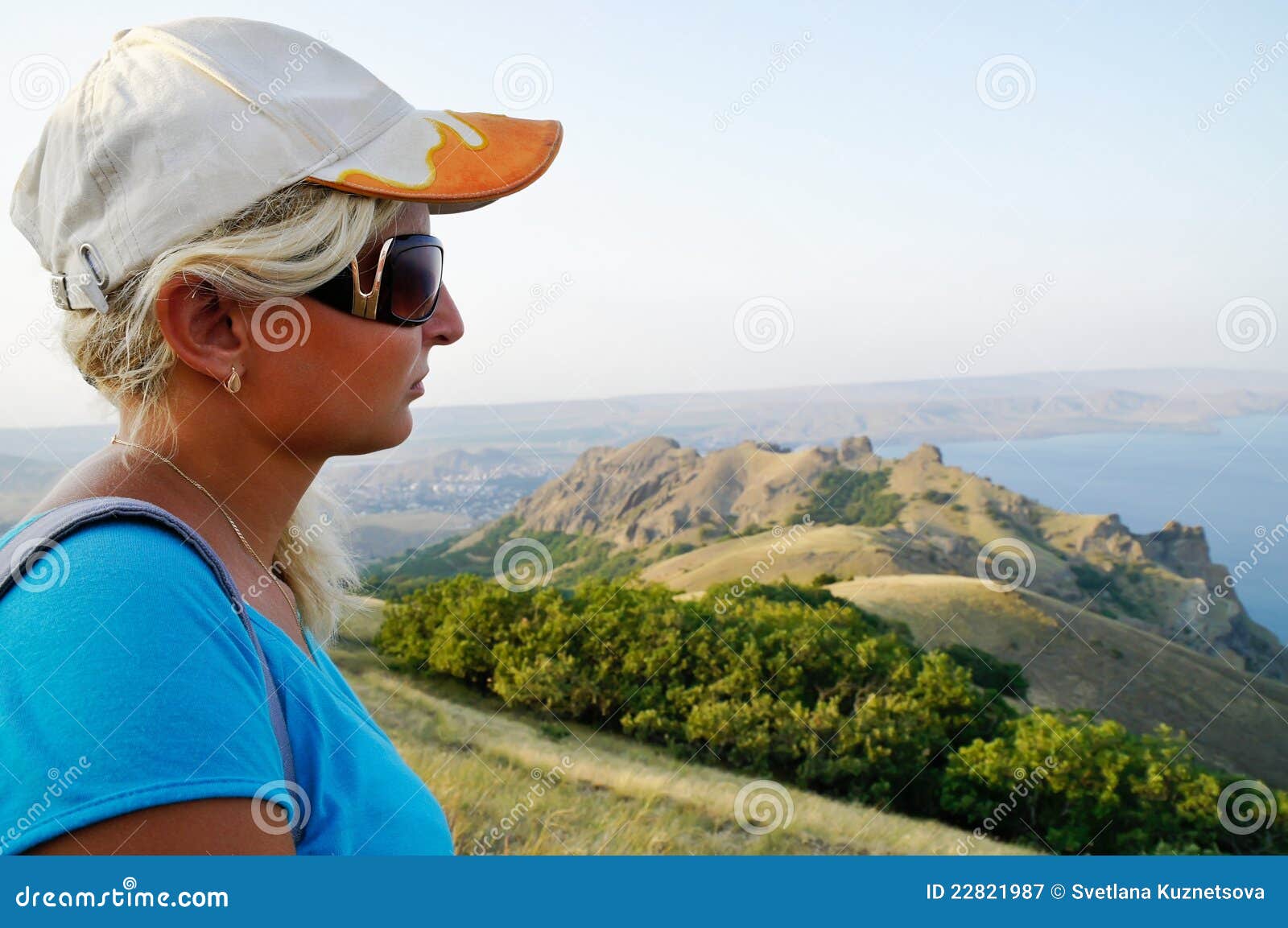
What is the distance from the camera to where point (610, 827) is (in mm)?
6184

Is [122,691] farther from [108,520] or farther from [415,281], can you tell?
[415,281]

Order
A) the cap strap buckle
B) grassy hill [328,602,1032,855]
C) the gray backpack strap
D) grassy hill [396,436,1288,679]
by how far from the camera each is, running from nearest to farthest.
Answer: the gray backpack strap
the cap strap buckle
grassy hill [328,602,1032,855]
grassy hill [396,436,1288,679]

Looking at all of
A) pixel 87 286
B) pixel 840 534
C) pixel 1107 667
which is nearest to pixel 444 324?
pixel 87 286

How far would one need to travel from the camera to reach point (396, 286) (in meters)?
1.68

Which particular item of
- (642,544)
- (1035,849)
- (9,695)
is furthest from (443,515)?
(9,695)

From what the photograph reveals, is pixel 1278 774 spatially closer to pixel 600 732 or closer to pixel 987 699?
pixel 987 699

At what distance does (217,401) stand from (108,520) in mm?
395

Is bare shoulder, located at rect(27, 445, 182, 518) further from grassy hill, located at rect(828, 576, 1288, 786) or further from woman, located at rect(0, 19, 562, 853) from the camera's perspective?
grassy hill, located at rect(828, 576, 1288, 786)

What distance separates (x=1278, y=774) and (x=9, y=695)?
11.0 m

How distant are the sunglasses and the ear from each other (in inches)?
5.3

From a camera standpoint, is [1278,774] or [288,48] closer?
[288,48]

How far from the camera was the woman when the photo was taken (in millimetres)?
1110

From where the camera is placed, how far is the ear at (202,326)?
1468mm

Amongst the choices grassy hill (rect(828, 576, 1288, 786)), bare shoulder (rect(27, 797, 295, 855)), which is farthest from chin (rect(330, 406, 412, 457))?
grassy hill (rect(828, 576, 1288, 786))
